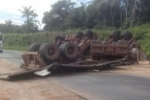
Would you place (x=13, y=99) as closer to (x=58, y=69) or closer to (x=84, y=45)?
(x=58, y=69)

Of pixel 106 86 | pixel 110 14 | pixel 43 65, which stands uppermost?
pixel 110 14

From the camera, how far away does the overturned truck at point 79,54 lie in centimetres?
1207

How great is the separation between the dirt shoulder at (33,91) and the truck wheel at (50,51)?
1654 mm

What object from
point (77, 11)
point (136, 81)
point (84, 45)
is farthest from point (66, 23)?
point (136, 81)

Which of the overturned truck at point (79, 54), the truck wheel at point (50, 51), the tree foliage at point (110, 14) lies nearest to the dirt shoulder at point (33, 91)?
the overturned truck at point (79, 54)

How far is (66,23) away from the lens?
172 ft

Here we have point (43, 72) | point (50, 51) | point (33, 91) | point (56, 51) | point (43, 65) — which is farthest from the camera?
point (56, 51)

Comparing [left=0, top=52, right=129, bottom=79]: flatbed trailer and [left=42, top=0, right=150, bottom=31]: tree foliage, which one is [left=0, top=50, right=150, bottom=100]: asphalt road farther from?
[left=42, top=0, right=150, bottom=31]: tree foliage

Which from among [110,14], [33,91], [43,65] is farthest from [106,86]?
[110,14]

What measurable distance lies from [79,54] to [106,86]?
4818mm

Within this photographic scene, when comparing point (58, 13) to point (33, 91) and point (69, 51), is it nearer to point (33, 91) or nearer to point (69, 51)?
point (69, 51)

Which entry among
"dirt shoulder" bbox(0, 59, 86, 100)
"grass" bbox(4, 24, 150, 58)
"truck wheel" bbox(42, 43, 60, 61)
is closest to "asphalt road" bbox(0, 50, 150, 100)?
"dirt shoulder" bbox(0, 59, 86, 100)

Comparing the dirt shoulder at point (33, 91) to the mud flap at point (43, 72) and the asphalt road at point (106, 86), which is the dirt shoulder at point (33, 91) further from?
the asphalt road at point (106, 86)

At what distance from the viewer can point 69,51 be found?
12820mm
